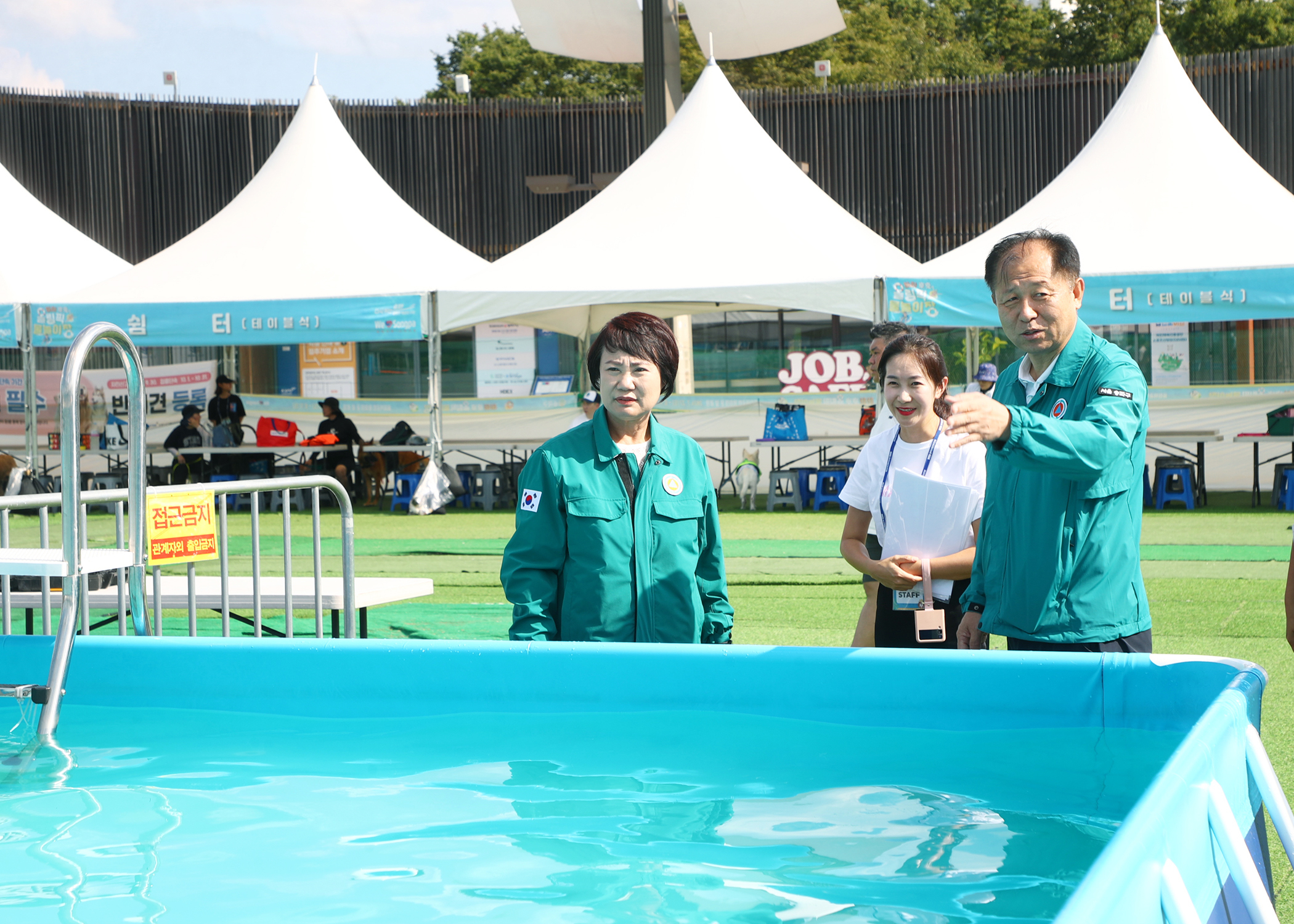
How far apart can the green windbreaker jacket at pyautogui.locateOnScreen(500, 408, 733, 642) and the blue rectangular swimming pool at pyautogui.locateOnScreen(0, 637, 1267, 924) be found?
0.33 feet

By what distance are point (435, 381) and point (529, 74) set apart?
2900 cm

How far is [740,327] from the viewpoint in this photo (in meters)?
20.5

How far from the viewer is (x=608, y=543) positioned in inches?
132

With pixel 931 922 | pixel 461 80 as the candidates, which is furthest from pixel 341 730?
pixel 461 80

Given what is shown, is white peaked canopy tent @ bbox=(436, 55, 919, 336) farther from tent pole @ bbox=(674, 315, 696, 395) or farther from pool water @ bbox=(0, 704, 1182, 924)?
pool water @ bbox=(0, 704, 1182, 924)

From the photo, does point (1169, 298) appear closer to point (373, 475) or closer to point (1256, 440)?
point (1256, 440)

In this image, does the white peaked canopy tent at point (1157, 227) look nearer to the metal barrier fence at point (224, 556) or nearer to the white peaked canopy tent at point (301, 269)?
the white peaked canopy tent at point (301, 269)

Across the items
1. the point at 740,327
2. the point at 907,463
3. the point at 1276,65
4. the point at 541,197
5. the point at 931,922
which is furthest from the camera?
the point at 541,197

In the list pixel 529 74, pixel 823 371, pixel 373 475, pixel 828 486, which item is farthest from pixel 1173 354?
pixel 529 74

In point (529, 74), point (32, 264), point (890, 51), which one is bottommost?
point (32, 264)

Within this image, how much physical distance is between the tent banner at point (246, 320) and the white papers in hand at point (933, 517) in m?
10.6

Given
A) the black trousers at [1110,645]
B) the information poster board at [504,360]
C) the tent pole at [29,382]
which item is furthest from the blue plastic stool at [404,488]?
the black trousers at [1110,645]

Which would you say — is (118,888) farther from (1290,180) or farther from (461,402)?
(1290,180)

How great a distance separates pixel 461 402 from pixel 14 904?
59.3 ft
